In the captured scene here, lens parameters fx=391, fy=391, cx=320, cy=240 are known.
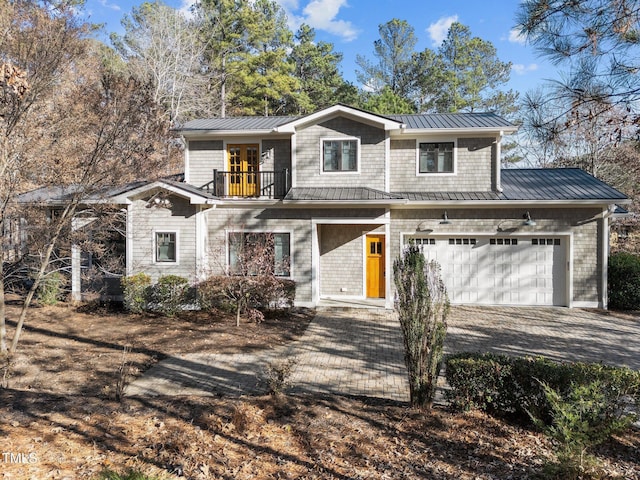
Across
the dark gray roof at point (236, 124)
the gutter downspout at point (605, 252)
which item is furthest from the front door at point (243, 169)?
the gutter downspout at point (605, 252)

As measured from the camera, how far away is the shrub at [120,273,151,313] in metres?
11.6

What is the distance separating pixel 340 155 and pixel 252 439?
10041 millimetres

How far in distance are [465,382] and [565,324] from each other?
717cm

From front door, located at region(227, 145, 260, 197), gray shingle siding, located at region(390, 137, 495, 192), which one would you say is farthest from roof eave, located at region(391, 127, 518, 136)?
front door, located at region(227, 145, 260, 197)

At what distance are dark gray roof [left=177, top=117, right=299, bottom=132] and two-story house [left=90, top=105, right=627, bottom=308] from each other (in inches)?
9.0

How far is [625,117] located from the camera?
17.0 feet

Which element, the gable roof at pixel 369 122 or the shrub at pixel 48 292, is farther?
the gable roof at pixel 369 122

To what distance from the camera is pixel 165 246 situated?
12.4 m

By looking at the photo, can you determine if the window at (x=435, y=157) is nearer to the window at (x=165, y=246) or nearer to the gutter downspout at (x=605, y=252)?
the gutter downspout at (x=605, y=252)

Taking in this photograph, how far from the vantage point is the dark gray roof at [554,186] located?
12031 millimetres

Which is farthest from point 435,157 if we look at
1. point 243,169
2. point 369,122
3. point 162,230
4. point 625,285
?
point 162,230

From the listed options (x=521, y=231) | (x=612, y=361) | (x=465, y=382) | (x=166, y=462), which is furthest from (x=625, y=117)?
(x=521, y=231)

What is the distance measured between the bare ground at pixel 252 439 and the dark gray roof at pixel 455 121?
10.2m

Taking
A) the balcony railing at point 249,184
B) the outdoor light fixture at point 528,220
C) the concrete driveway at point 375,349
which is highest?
the balcony railing at point 249,184
